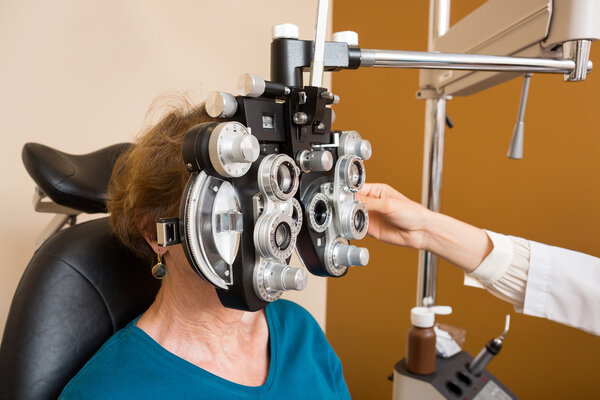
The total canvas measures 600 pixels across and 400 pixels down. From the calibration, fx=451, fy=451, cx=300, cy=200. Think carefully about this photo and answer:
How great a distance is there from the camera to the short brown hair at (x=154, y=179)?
0.73 meters

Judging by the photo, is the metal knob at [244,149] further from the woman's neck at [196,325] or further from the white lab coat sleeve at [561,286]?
the white lab coat sleeve at [561,286]

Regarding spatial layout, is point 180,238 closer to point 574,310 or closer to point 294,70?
point 294,70

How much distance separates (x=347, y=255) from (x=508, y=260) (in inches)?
23.5

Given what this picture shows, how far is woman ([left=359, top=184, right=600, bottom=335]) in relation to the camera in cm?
97

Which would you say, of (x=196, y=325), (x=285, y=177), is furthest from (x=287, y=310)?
(x=285, y=177)

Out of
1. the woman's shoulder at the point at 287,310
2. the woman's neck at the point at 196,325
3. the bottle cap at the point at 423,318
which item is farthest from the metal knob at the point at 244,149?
the bottle cap at the point at 423,318

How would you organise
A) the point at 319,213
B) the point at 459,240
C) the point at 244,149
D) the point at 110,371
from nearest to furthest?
the point at 244,149
the point at 319,213
the point at 110,371
the point at 459,240

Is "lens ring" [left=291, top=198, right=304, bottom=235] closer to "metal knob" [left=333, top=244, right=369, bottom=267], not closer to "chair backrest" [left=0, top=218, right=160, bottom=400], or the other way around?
"metal knob" [left=333, top=244, right=369, bottom=267]

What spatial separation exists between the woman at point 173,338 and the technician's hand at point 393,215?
0.33 metres

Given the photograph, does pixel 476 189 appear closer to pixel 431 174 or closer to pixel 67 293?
pixel 431 174

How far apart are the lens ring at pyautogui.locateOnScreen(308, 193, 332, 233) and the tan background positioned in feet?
2.43

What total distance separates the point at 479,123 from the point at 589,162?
14.8 inches

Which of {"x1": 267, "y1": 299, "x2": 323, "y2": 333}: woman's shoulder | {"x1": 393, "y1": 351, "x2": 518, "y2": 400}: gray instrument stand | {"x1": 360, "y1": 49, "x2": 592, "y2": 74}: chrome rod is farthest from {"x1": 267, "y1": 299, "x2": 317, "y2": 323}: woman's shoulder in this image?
{"x1": 360, "y1": 49, "x2": 592, "y2": 74}: chrome rod

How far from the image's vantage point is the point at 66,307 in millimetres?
790
